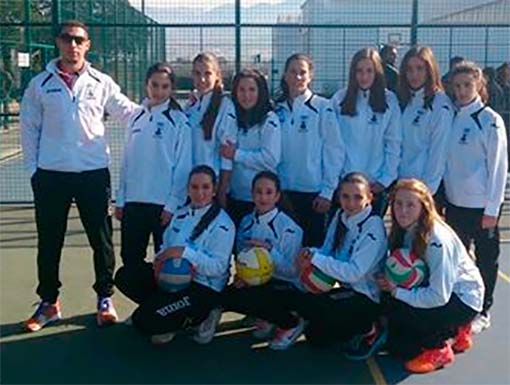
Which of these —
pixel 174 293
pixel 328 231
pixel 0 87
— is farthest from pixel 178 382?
pixel 0 87

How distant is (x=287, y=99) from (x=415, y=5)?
3.88 m

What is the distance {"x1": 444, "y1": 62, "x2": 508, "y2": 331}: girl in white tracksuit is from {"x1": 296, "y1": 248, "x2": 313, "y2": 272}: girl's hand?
1.04m

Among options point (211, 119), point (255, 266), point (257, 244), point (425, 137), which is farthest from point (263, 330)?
point (425, 137)

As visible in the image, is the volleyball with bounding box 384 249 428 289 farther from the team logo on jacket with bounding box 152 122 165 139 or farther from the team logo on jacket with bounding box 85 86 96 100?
the team logo on jacket with bounding box 85 86 96 100

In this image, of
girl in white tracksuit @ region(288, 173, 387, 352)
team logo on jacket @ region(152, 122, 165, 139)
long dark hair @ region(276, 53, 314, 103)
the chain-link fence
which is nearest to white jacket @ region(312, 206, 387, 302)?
girl in white tracksuit @ region(288, 173, 387, 352)

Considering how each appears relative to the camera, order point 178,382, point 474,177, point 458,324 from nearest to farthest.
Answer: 1. point 178,382
2. point 458,324
3. point 474,177

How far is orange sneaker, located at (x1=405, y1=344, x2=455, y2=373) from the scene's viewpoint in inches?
170

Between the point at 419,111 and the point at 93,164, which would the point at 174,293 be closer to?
the point at 93,164

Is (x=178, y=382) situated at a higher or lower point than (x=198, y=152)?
lower

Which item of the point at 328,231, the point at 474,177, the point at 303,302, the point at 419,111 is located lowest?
the point at 303,302

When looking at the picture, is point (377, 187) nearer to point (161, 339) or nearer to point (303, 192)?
point (303, 192)

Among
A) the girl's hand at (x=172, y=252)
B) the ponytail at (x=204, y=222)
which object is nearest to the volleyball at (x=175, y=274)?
the girl's hand at (x=172, y=252)

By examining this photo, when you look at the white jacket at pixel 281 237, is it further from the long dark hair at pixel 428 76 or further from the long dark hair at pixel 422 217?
the long dark hair at pixel 428 76

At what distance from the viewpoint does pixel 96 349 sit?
15.2 ft
